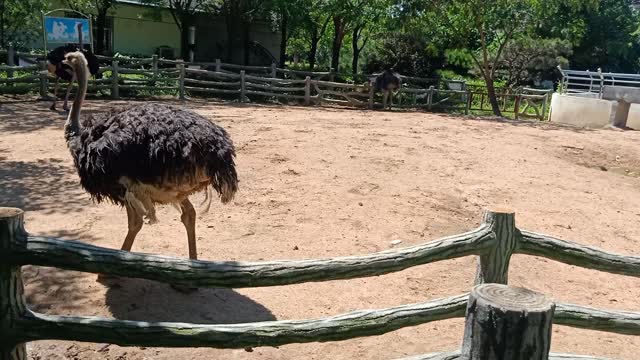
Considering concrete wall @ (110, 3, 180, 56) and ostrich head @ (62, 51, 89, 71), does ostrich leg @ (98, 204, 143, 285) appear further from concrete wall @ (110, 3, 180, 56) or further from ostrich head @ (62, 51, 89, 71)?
concrete wall @ (110, 3, 180, 56)

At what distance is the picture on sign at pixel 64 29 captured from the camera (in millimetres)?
14641

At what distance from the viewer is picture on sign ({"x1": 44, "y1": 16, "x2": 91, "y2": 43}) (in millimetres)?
14641

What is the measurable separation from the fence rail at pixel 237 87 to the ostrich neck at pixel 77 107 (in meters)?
10.4

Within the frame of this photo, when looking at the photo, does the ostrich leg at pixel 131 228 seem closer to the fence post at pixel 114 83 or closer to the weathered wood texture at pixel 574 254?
the weathered wood texture at pixel 574 254

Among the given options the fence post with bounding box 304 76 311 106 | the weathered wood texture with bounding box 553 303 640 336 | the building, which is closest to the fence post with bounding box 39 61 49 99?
the fence post with bounding box 304 76 311 106

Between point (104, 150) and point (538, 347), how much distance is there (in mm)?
3155

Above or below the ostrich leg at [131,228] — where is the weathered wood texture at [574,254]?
above

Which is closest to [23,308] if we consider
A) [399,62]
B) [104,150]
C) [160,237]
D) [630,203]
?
[104,150]

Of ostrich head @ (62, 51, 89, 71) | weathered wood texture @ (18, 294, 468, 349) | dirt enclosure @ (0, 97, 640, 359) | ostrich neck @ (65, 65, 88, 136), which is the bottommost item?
dirt enclosure @ (0, 97, 640, 359)

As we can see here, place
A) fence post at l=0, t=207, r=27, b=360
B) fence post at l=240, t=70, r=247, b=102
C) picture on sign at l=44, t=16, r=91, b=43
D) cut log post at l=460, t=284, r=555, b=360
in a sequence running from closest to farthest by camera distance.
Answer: cut log post at l=460, t=284, r=555, b=360 < fence post at l=0, t=207, r=27, b=360 < picture on sign at l=44, t=16, r=91, b=43 < fence post at l=240, t=70, r=247, b=102

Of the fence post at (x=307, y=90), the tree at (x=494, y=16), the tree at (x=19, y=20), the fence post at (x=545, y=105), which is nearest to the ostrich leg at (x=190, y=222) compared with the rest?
the fence post at (x=307, y=90)

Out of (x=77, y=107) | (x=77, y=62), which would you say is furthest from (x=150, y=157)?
(x=77, y=62)

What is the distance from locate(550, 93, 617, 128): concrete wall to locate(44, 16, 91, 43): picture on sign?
12.5 metres

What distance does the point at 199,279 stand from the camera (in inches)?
99.7
